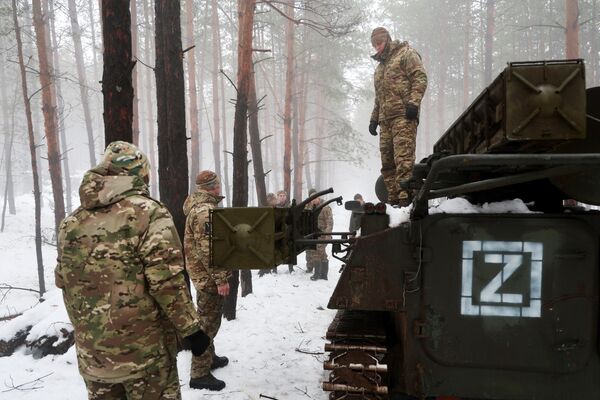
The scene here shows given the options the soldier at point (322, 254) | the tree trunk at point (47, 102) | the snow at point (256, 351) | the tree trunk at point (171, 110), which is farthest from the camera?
→ the tree trunk at point (47, 102)

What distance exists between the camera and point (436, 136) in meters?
40.1

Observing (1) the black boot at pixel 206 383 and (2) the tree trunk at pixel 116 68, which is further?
(2) the tree trunk at pixel 116 68

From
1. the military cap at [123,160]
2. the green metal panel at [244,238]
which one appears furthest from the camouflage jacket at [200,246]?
the military cap at [123,160]

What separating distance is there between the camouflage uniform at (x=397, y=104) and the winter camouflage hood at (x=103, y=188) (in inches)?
125

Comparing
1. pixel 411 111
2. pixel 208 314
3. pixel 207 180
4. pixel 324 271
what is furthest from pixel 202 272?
pixel 324 271

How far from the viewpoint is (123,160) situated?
273cm

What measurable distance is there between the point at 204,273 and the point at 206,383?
1.19 meters

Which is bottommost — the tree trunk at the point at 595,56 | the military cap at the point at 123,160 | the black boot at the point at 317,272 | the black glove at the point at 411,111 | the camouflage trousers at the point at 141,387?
the black boot at the point at 317,272

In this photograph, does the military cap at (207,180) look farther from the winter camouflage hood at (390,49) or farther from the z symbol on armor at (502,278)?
the z symbol on armor at (502,278)

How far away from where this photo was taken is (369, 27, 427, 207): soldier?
197 inches

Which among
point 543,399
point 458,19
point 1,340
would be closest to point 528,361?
point 543,399

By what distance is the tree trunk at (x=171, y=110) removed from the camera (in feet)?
20.1

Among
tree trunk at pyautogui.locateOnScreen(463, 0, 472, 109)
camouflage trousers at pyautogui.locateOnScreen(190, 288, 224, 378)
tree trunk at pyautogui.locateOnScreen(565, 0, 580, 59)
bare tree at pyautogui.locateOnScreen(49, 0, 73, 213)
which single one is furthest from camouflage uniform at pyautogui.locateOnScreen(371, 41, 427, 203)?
tree trunk at pyautogui.locateOnScreen(463, 0, 472, 109)

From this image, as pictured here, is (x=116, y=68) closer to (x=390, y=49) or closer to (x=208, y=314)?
(x=208, y=314)
